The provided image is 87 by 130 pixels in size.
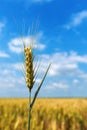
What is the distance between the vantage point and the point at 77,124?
20.4 feet

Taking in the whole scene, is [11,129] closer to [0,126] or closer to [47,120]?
[0,126]

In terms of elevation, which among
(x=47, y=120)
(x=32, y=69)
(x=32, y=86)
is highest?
(x=47, y=120)

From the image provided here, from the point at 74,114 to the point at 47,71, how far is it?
505cm

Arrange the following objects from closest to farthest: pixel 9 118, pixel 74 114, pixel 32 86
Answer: pixel 32 86 < pixel 9 118 < pixel 74 114

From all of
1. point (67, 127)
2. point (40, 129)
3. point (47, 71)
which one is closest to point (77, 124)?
point (67, 127)

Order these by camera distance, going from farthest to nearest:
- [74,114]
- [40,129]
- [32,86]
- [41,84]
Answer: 1. [74,114]
2. [40,129]
3. [41,84]
4. [32,86]

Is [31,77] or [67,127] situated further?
[67,127]

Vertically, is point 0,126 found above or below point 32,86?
above

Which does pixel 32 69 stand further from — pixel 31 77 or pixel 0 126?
pixel 0 126

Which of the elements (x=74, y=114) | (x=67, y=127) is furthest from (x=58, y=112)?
(x=67, y=127)

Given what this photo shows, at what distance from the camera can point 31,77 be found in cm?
168

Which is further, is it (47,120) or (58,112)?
(58,112)

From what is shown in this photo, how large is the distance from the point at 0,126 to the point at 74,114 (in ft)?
6.06

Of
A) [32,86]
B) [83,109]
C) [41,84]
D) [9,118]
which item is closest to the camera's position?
[32,86]
